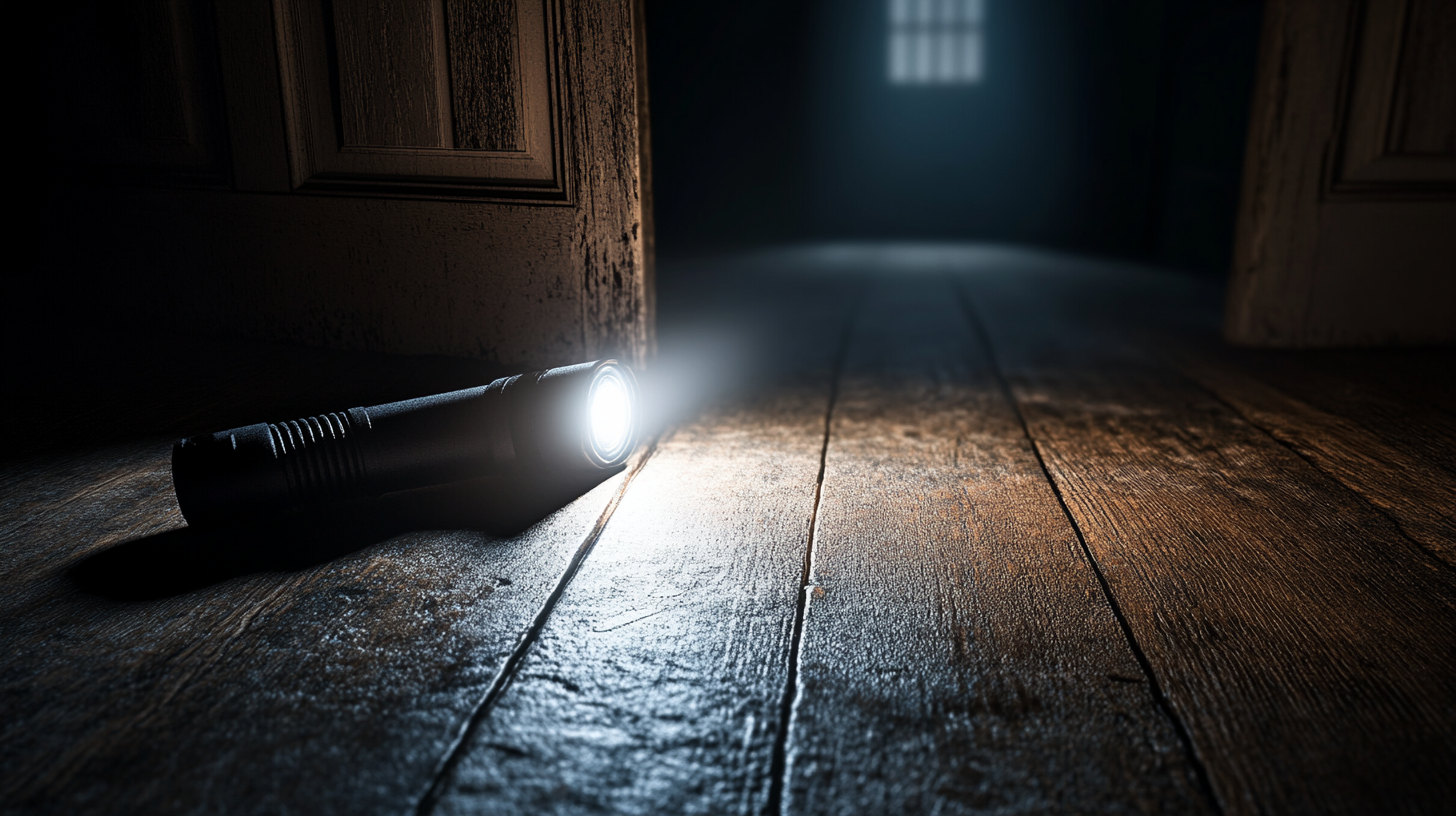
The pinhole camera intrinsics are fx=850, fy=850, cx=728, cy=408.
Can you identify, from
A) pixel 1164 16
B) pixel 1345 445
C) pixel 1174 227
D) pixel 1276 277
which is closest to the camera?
pixel 1345 445

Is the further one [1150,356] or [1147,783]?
[1150,356]

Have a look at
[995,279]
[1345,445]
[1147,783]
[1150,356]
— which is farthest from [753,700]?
[995,279]

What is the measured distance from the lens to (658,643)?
789 millimetres

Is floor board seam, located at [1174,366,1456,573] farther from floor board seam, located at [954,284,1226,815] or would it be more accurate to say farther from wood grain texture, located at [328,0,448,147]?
wood grain texture, located at [328,0,448,147]

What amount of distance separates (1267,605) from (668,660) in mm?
607

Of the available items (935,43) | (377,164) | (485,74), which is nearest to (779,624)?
(485,74)

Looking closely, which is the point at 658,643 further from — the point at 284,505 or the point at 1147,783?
the point at 284,505

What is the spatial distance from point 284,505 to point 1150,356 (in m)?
1.99

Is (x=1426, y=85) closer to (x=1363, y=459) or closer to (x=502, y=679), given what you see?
(x=1363, y=459)

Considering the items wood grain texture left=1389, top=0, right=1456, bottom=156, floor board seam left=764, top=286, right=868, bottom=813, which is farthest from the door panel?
wood grain texture left=1389, top=0, right=1456, bottom=156

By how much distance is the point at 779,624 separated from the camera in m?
0.83

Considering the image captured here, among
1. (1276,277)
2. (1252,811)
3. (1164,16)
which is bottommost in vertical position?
(1252,811)

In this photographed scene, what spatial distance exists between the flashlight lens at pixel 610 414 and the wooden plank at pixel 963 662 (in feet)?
1.03

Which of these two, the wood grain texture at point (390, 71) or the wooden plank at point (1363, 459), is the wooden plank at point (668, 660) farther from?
the wood grain texture at point (390, 71)
